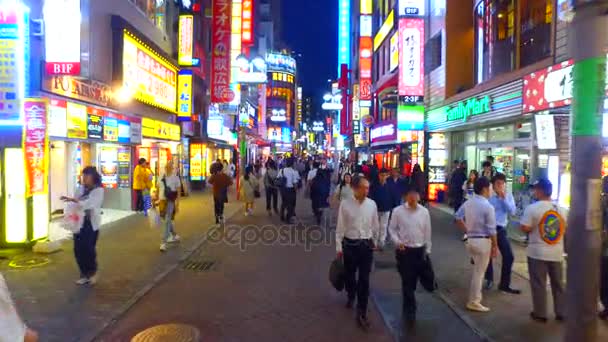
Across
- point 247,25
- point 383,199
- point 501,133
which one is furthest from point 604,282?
point 247,25

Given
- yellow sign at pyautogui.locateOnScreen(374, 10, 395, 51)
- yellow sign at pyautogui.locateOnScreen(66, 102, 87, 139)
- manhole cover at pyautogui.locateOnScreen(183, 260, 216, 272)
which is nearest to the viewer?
manhole cover at pyautogui.locateOnScreen(183, 260, 216, 272)

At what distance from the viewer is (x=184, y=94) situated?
20609 millimetres

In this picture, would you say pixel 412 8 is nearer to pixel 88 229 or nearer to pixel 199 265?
pixel 199 265

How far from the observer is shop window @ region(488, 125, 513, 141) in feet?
47.5

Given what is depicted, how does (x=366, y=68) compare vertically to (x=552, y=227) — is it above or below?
above

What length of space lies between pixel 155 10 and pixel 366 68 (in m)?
21.7

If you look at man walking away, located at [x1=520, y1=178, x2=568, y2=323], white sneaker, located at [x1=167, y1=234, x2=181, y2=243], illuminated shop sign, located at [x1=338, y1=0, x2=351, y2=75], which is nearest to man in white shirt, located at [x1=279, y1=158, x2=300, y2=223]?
white sneaker, located at [x1=167, y1=234, x2=181, y2=243]

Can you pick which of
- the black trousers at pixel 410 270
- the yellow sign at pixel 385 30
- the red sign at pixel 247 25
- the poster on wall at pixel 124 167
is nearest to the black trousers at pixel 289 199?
the poster on wall at pixel 124 167

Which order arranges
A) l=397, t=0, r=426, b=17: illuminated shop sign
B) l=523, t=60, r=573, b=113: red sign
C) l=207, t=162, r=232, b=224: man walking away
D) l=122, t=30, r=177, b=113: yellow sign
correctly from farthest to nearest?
l=397, t=0, r=426, b=17: illuminated shop sign, l=122, t=30, r=177, b=113: yellow sign, l=207, t=162, r=232, b=224: man walking away, l=523, t=60, r=573, b=113: red sign

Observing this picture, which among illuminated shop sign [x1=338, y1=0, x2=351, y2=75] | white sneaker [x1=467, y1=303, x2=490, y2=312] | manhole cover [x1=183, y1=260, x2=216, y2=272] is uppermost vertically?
illuminated shop sign [x1=338, y1=0, x2=351, y2=75]

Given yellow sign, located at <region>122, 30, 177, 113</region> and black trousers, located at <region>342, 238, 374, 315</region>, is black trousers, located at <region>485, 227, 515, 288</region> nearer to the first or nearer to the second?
black trousers, located at <region>342, 238, 374, 315</region>

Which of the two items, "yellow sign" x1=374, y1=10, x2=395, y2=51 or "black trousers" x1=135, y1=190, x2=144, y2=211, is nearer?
"black trousers" x1=135, y1=190, x2=144, y2=211

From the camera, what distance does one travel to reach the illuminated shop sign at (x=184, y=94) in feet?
67.0

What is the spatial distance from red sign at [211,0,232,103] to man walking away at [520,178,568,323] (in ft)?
57.8
